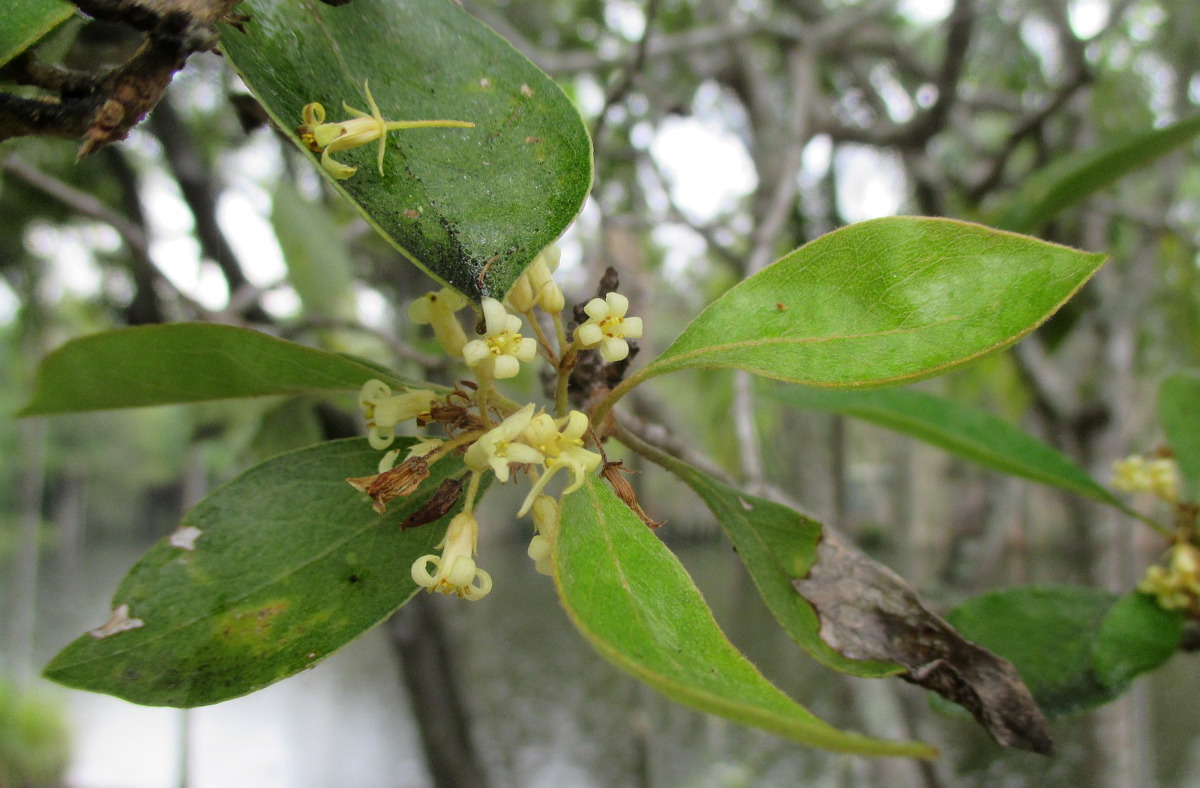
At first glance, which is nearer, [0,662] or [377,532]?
[377,532]

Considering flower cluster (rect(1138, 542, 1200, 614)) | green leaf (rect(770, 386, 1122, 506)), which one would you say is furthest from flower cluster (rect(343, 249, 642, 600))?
flower cluster (rect(1138, 542, 1200, 614))

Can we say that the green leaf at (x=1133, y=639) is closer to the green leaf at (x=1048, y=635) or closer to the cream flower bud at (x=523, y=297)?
the green leaf at (x=1048, y=635)

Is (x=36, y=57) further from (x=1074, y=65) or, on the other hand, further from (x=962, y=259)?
(x=1074, y=65)

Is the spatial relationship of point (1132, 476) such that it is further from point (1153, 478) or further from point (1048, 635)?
point (1048, 635)

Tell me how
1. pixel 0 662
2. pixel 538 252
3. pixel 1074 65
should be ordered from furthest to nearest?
1. pixel 0 662
2. pixel 1074 65
3. pixel 538 252

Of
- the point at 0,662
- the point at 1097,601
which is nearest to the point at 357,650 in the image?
the point at 0,662
